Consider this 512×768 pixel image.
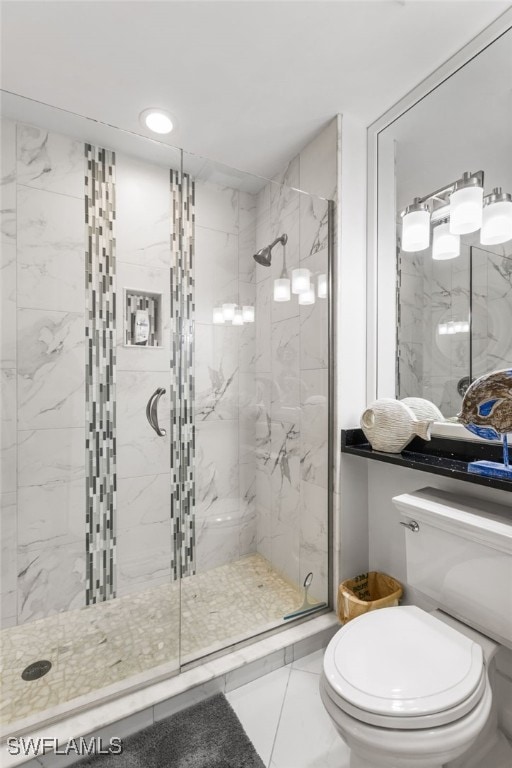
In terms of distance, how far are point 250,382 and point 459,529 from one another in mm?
1067

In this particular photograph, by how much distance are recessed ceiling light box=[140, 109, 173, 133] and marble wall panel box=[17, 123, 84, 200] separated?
0.35m

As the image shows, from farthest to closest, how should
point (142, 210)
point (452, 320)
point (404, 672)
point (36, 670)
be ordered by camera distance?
point (142, 210), point (452, 320), point (36, 670), point (404, 672)

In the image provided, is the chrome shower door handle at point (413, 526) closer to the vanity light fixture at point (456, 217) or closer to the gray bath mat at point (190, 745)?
the gray bath mat at point (190, 745)

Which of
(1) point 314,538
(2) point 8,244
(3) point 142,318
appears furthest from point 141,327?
(1) point 314,538

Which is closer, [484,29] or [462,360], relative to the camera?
[484,29]

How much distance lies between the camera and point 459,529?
3.83 feet

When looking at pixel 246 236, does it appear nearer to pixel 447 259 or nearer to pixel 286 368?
pixel 286 368

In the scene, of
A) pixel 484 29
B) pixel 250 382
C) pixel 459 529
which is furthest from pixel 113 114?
pixel 459 529

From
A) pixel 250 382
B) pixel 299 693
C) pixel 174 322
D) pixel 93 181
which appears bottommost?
pixel 299 693

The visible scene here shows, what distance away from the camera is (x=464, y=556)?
117 centimetres

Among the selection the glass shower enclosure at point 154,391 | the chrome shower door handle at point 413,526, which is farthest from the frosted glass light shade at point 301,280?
the chrome shower door handle at point 413,526

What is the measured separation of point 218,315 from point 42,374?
892 millimetres

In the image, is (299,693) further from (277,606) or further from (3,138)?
(3,138)

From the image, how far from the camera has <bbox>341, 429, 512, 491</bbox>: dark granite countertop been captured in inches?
47.8
